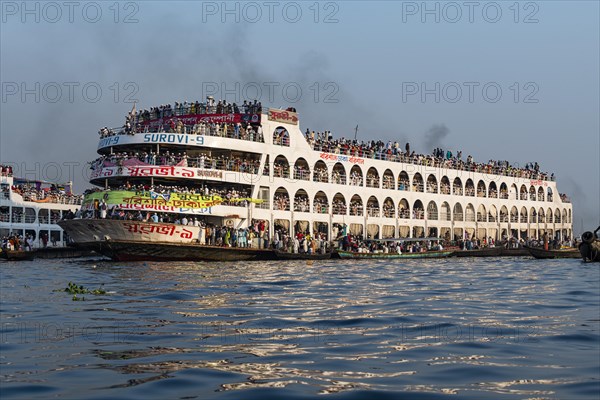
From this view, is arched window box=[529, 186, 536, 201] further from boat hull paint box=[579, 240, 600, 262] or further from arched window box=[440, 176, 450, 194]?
boat hull paint box=[579, 240, 600, 262]

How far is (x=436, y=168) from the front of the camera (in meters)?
53.0

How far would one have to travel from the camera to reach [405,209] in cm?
5084

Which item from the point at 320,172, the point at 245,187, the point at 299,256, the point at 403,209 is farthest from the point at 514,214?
the point at 245,187

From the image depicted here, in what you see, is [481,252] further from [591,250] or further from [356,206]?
[591,250]

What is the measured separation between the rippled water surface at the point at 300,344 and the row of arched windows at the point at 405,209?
25.7m

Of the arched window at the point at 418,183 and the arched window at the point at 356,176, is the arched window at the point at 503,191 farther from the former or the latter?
the arched window at the point at 356,176

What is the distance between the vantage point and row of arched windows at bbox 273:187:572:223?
42.8 m

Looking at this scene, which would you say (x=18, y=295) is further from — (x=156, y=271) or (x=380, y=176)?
(x=380, y=176)

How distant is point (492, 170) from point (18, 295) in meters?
49.1

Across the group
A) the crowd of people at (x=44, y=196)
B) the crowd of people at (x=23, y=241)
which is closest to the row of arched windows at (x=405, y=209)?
the crowd of people at (x=23, y=241)

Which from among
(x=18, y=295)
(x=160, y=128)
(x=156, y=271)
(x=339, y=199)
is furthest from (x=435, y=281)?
(x=339, y=199)

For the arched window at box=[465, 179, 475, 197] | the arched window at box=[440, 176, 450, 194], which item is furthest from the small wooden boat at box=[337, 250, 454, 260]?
the arched window at box=[465, 179, 475, 197]

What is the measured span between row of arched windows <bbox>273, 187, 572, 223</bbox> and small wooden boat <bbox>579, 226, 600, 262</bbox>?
16.4 meters

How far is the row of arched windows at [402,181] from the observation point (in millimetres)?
42750
